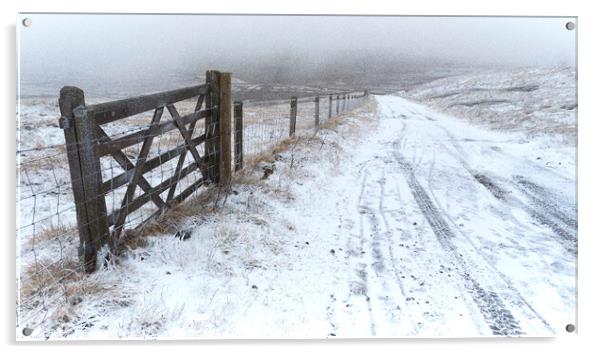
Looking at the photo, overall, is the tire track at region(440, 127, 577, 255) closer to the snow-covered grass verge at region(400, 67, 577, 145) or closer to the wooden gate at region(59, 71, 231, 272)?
the snow-covered grass verge at region(400, 67, 577, 145)

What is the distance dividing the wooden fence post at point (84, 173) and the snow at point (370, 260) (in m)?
0.25

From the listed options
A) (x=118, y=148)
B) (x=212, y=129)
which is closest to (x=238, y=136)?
(x=212, y=129)

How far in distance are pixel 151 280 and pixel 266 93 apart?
2.47 meters

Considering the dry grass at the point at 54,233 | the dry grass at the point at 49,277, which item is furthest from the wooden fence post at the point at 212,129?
the dry grass at the point at 49,277

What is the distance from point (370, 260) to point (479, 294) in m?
0.94

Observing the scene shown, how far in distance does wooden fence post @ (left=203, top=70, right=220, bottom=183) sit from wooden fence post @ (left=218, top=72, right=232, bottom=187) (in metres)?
0.05

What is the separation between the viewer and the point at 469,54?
12.9ft

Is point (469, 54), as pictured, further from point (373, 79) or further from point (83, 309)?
point (83, 309)

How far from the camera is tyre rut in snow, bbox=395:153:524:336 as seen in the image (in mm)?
3035

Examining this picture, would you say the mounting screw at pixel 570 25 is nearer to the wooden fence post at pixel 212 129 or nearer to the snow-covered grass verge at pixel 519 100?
the snow-covered grass verge at pixel 519 100

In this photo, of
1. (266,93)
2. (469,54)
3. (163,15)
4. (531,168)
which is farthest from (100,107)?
(531,168)

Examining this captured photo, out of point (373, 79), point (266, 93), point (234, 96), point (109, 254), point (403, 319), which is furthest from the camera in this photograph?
point (234, 96)

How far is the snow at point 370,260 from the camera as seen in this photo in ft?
9.91

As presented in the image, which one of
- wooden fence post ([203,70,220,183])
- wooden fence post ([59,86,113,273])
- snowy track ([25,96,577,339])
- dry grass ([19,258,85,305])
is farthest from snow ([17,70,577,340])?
wooden fence post ([203,70,220,183])
